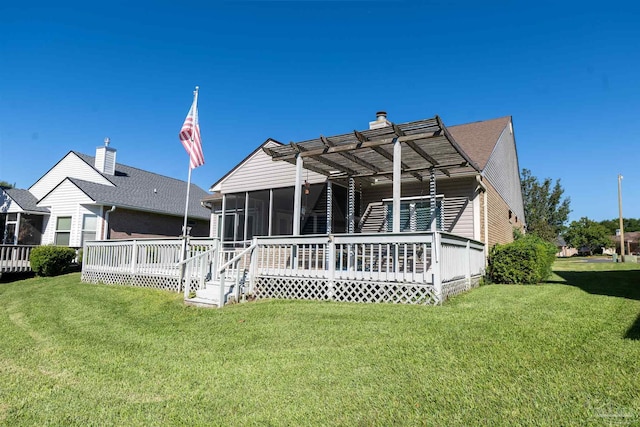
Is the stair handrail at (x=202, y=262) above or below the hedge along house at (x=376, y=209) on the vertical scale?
below

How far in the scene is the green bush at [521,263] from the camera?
10023 mm

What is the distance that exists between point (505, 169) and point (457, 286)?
10078mm

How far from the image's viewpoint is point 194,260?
8.86m

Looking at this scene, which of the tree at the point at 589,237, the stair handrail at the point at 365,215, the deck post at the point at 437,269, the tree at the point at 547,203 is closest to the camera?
the deck post at the point at 437,269

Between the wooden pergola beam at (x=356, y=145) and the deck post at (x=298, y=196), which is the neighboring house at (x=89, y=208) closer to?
the wooden pergola beam at (x=356, y=145)

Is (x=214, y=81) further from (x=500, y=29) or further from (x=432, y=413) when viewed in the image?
(x=432, y=413)

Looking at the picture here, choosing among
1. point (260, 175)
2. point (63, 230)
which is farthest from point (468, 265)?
point (63, 230)

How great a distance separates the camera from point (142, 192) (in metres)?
19.6

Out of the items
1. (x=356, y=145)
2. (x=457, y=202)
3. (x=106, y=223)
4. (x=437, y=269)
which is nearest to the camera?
(x=437, y=269)

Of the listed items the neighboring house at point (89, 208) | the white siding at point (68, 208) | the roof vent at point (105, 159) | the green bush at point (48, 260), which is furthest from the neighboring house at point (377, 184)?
the roof vent at point (105, 159)

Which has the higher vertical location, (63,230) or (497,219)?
(497,219)

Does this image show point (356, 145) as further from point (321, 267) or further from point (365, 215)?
point (365, 215)

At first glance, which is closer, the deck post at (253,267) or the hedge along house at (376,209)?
the hedge along house at (376,209)

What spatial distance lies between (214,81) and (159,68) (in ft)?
8.91
